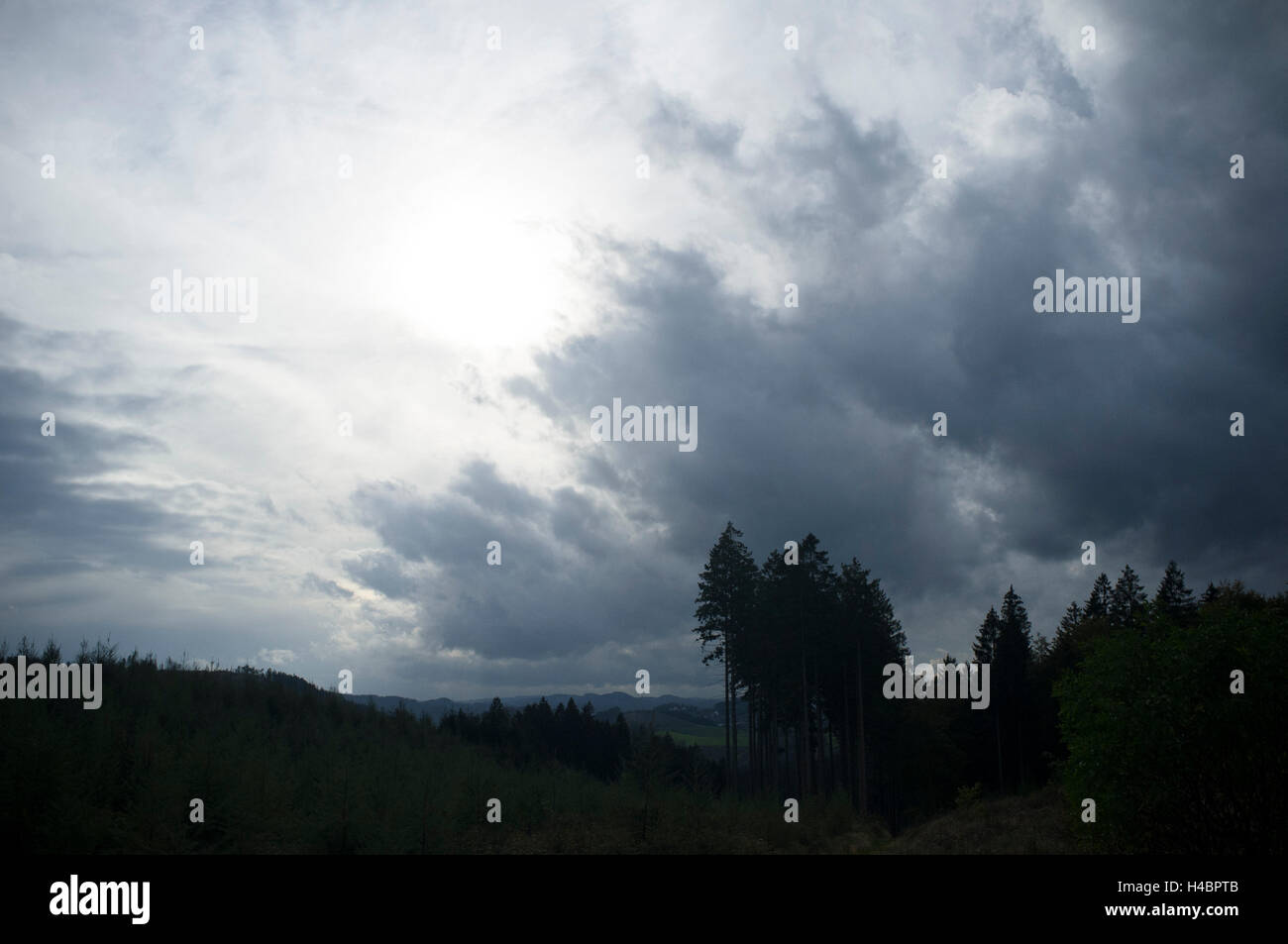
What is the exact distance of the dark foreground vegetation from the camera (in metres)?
16.7

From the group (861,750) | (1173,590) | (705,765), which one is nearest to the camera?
(705,765)

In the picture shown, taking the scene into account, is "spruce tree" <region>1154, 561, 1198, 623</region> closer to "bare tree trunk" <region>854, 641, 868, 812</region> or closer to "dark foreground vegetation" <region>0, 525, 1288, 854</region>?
"dark foreground vegetation" <region>0, 525, 1288, 854</region>

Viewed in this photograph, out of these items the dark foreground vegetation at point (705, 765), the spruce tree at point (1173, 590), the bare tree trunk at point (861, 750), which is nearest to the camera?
the dark foreground vegetation at point (705, 765)

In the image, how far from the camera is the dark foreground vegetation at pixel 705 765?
16.7 metres

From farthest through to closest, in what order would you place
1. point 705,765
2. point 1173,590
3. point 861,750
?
point 1173,590, point 861,750, point 705,765

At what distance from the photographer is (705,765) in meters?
40.0

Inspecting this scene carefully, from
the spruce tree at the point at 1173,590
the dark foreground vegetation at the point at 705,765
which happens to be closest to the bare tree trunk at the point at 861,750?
the dark foreground vegetation at the point at 705,765

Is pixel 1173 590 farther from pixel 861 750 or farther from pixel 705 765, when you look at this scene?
pixel 705 765

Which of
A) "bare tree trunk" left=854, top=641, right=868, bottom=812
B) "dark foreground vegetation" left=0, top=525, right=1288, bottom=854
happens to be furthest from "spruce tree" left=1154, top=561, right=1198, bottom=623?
"bare tree trunk" left=854, top=641, right=868, bottom=812

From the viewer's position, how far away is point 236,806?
74.7 feet

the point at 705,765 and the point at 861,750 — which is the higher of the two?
the point at 705,765

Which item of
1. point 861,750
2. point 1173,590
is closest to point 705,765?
point 861,750

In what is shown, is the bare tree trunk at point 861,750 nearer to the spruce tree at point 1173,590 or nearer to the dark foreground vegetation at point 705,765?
the dark foreground vegetation at point 705,765
